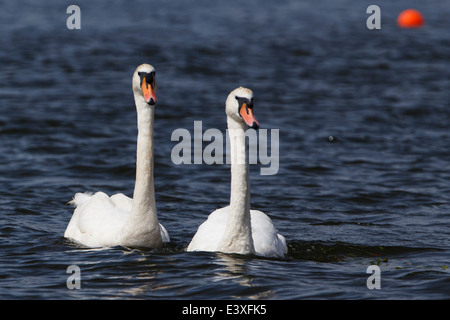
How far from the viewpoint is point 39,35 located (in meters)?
33.0

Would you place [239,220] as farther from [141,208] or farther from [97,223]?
[97,223]

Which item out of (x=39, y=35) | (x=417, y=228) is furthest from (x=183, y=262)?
(x=39, y=35)

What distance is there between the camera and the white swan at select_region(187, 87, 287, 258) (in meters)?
9.12

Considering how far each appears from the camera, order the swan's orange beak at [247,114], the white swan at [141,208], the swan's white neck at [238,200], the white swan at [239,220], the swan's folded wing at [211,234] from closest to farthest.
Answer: the swan's orange beak at [247,114]
the white swan at [239,220]
the swan's white neck at [238,200]
the swan's folded wing at [211,234]
the white swan at [141,208]

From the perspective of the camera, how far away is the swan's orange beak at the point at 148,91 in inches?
393

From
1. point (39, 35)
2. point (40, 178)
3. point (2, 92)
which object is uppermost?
point (39, 35)

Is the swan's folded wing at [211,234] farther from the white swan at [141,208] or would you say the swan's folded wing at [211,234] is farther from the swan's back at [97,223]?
the swan's back at [97,223]

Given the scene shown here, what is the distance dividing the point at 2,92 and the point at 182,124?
6.15 meters

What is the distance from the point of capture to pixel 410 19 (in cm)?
3875

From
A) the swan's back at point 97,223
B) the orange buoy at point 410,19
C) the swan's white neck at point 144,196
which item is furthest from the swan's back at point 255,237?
the orange buoy at point 410,19

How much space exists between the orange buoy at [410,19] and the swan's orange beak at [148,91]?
29147 mm
